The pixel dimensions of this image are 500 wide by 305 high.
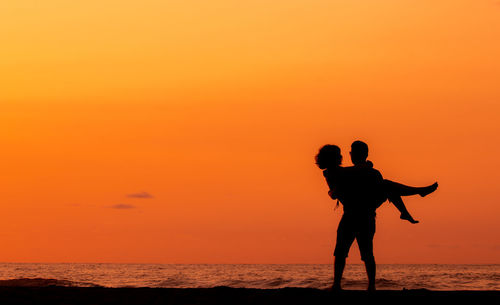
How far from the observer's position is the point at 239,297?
36.3 feet

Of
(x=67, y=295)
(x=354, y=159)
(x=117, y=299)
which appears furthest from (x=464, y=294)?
(x=67, y=295)

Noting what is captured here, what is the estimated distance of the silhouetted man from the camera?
1138cm

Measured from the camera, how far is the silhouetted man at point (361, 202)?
11.4m

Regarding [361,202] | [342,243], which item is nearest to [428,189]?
[361,202]

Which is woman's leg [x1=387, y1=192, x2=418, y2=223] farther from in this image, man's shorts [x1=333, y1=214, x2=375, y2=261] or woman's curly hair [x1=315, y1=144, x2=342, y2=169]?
woman's curly hair [x1=315, y1=144, x2=342, y2=169]

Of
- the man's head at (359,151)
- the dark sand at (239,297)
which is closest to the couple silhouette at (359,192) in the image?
the man's head at (359,151)

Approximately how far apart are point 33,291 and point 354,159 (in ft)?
17.2

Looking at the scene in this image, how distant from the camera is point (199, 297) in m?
11.1

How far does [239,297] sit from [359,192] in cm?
227

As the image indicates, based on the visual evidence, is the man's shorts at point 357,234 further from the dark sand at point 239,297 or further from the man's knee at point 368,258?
the dark sand at point 239,297

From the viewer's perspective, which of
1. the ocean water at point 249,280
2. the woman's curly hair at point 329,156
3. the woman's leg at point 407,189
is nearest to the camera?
the woman's curly hair at point 329,156

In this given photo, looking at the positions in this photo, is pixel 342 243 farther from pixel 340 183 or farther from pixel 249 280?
pixel 249 280

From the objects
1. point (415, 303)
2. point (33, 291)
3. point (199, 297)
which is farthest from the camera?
point (33, 291)

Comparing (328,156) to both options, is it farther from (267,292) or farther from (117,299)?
(117,299)
